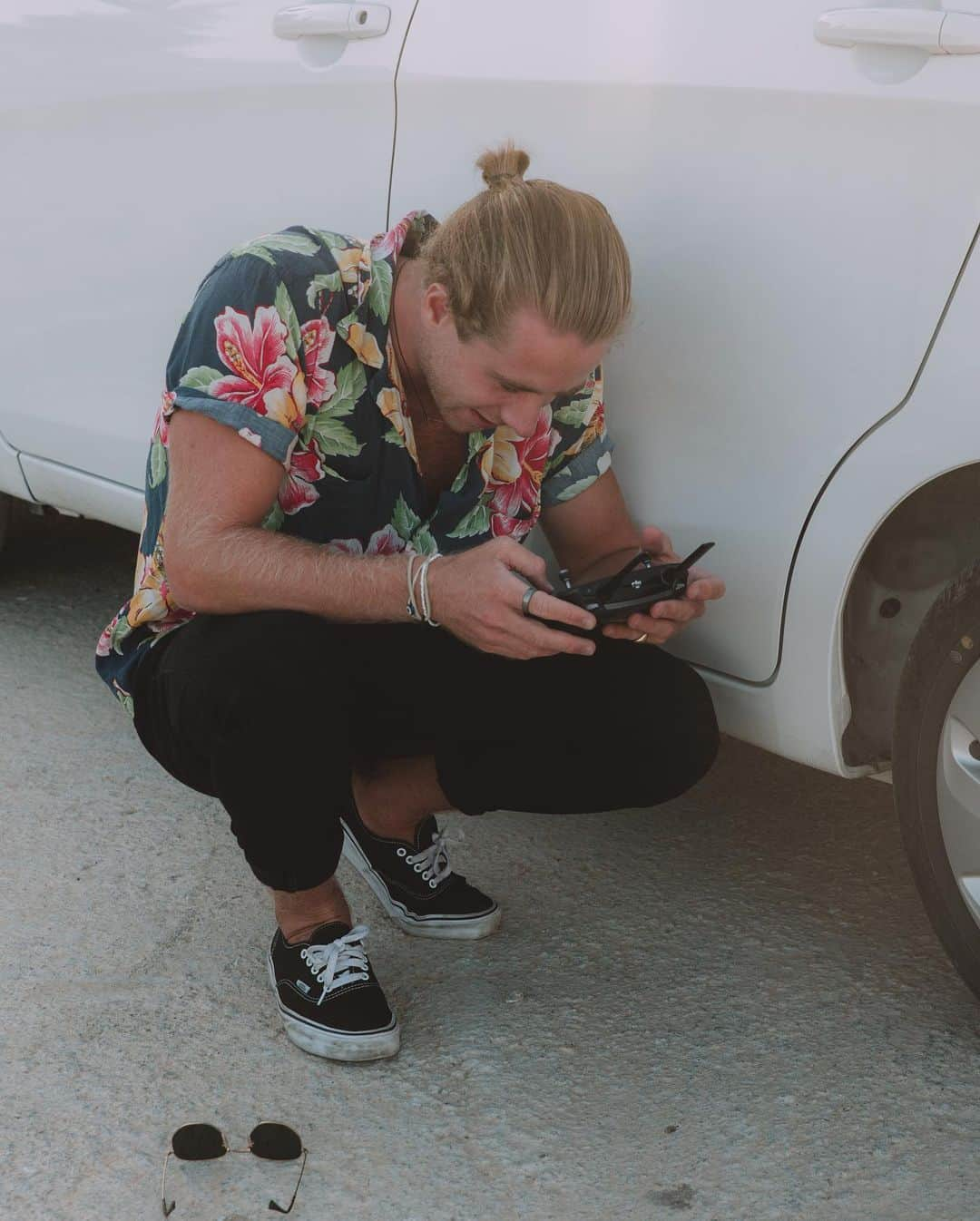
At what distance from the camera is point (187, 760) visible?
6.47ft

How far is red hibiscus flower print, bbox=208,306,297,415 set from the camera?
72.0 inches

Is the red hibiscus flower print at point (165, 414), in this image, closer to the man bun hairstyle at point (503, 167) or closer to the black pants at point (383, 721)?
the black pants at point (383, 721)

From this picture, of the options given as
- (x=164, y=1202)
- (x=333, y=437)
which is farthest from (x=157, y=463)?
(x=164, y=1202)

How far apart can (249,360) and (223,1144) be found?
0.91 meters

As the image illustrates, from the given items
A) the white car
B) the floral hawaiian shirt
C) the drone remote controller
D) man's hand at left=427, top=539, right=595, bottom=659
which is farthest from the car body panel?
the floral hawaiian shirt

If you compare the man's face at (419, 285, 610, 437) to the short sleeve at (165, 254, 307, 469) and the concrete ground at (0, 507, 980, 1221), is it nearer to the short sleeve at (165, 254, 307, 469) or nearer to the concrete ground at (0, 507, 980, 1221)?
the short sleeve at (165, 254, 307, 469)

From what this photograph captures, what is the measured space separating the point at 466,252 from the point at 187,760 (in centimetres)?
74

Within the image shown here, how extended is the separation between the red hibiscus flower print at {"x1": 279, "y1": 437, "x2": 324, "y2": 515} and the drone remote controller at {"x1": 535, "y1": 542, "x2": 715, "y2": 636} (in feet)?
1.18

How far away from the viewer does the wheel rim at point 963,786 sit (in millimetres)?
1701

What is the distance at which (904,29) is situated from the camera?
1.56m

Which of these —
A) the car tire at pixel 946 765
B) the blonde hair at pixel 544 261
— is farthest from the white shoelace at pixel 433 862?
the blonde hair at pixel 544 261

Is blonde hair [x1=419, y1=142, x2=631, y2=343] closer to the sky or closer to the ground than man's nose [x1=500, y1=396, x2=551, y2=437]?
closer to the sky

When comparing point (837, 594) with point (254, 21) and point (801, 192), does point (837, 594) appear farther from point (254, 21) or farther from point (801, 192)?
point (254, 21)

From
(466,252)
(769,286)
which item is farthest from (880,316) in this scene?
(466,252)
